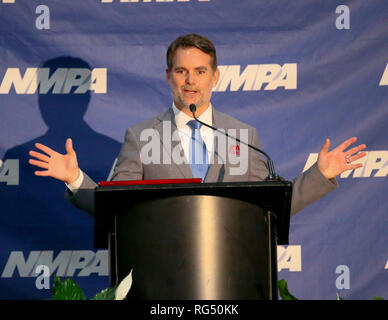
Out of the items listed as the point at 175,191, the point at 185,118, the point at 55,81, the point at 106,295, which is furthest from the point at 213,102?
the point at 106,295

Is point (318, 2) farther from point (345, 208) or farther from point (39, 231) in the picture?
point (39, 231)

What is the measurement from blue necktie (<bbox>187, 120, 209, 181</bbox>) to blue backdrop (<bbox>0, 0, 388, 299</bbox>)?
2.37 feet

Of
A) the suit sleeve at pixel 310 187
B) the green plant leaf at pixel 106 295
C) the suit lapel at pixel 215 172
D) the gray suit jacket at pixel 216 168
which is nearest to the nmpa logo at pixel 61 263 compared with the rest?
the gray suit jacket at pixel 216 168

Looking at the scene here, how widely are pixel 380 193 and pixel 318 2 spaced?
45.7 inches

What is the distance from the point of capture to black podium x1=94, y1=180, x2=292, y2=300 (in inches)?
83.8

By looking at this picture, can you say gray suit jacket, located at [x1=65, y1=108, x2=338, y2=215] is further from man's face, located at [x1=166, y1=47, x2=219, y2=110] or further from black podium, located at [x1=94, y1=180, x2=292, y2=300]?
black podium, located at [x1=94, y1=180, x2=292, y2=300]

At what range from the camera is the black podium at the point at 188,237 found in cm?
213

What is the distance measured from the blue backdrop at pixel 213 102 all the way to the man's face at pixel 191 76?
2.31 feet

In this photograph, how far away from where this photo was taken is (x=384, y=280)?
3.82 m

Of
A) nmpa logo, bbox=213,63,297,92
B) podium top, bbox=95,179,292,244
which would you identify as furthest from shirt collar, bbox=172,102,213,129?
podium top, bbox=95,179,292,244

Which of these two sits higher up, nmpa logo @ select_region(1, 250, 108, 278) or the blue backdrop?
the blue backdrop

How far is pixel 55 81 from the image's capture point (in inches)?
154

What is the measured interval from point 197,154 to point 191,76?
0.37m

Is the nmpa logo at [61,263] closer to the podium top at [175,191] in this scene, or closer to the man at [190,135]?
the man at [190,135]
